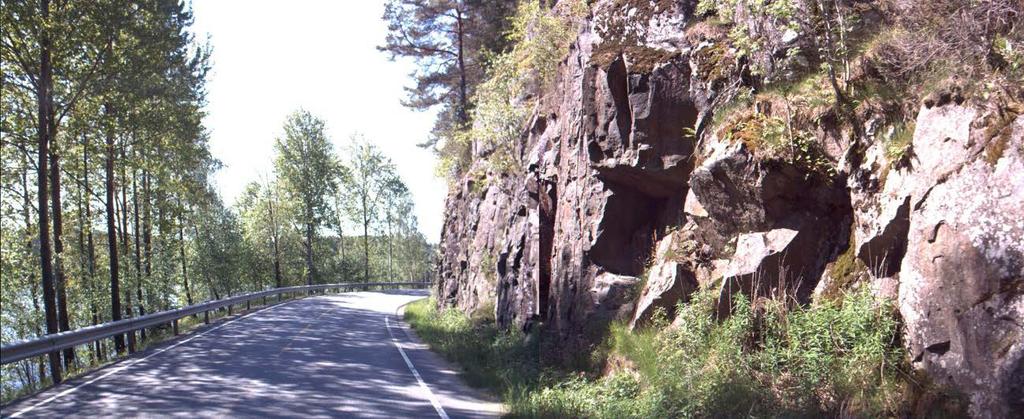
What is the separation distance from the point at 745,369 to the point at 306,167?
50.4 meters

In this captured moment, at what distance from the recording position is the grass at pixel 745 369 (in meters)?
6.36

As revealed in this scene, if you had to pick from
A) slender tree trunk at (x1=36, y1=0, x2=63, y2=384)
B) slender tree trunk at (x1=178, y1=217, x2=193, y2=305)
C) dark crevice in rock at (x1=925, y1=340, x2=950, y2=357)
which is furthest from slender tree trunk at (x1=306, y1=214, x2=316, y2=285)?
dark crevice in rock at (x1=925, y1=340, x2=950, y2=357)

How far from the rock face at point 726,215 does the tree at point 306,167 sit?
39.9m

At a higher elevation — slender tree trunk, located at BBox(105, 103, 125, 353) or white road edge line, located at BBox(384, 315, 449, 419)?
slender tree trunk, located at BBox(105, 103, 125, 353)

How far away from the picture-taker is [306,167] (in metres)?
53.7

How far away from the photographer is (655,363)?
856 cm

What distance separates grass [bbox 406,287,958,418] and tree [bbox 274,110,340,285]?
4610 cm

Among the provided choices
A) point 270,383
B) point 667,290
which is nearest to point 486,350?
point 270,383

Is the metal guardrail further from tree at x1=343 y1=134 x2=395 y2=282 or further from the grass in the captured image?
tree at x1=343 y1=134 x2=395 y2=282

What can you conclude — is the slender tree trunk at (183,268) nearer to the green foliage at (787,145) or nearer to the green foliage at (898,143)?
the green foliage at (787,145)

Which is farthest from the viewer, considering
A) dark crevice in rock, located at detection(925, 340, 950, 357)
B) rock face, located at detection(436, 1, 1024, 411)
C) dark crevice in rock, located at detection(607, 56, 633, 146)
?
dark crevice in rock, located at detection(607, 56, 633, 146)

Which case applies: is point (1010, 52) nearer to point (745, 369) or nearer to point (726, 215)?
point (726, 215)

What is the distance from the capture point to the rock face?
574 centimetres

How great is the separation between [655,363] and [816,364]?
2267 mm
